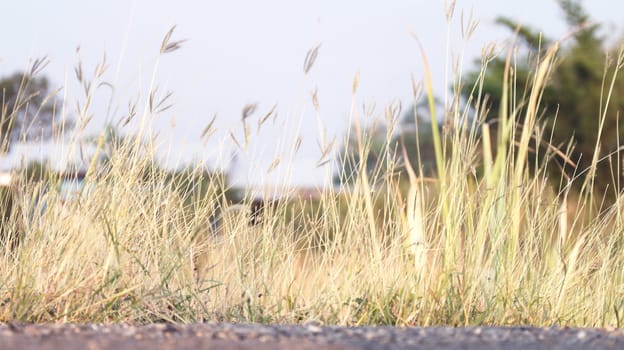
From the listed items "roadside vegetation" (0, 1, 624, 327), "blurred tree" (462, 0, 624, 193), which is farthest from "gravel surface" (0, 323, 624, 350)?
"blurred tree" (462, 0, 624, 193)

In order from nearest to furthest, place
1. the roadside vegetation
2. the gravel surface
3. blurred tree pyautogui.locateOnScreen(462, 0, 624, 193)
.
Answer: the gravel surface, the roadside vegetation, blurred tree pyautogui.locateOnScreen(462, 0, 624, 193)

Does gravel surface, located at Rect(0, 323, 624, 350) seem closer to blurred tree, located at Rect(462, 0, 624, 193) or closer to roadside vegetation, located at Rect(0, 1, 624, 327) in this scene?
roadside vegetation, located at Rect(0, 1, 624, 327)

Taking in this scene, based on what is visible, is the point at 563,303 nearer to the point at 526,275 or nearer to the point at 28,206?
the point at 526,275

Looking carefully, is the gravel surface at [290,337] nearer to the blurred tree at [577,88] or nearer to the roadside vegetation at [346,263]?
the roadside vegetation at [346,263]

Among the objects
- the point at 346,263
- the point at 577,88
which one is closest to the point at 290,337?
the point at 346,263

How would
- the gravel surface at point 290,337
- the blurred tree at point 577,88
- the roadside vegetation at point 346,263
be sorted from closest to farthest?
the gravel surface at point 290,337 < the roadside vegetation at point 346,263 < the blurred tree at point 577,88

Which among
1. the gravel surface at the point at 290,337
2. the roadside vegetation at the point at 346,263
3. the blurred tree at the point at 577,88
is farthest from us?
the blurred tree at the point at 577,88

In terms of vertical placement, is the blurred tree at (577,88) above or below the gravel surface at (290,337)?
above

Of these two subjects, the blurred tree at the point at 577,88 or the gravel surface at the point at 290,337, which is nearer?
the gravel surface at the point at 290,337

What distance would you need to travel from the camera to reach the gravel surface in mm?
2000

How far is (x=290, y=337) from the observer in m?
2.18

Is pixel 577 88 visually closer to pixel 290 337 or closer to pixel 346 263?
pixel 346 263

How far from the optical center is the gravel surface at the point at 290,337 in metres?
2.00

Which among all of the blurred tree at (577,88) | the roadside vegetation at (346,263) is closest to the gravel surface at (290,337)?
the roadside vegetation at (346,263)
